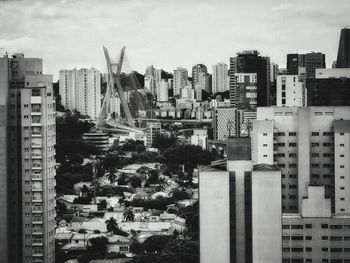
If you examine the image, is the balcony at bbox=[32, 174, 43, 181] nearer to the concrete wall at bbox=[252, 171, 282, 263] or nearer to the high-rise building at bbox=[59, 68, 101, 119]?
the concrete wall at bbox=[252, 171, 282, 263]

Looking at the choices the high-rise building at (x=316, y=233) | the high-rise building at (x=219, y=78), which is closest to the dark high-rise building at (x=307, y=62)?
the high-rise building at (x=316, y=233)

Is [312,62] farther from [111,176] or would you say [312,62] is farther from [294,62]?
[111,176]

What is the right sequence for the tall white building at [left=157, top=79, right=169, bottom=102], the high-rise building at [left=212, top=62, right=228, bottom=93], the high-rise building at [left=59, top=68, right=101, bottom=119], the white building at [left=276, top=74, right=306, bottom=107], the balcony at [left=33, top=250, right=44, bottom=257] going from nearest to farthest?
the balcony at [left=33, top=250, right=44, bottom=257], the white building at [left=276, top=74, right=306, bottom=107], the high-rise building at [left=59, top=68, right=101, bottom=119], the high-rise building at [left=212, top=62, right=228, bottom=93], the tall white building at [left=157, top=79, right=169, bottom=102]

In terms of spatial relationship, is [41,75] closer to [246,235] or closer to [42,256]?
[42,256]

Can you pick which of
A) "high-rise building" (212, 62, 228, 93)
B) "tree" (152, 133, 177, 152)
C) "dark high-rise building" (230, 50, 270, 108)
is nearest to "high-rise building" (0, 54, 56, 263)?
"tree" (152, 133, 177, 152)

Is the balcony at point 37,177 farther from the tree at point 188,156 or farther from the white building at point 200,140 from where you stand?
the white building at point 200,140

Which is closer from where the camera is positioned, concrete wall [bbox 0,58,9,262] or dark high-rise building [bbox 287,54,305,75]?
concrete wall [bbox 0,58,9,262]

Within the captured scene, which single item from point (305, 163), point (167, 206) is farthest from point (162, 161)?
point (305, 163)
